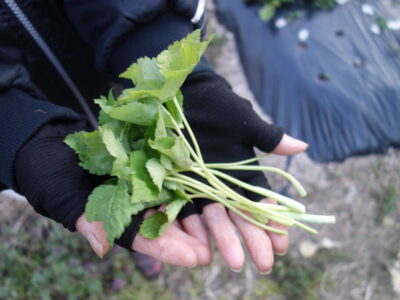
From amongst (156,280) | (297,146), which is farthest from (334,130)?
(156,280)

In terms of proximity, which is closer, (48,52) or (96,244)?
(96,244)

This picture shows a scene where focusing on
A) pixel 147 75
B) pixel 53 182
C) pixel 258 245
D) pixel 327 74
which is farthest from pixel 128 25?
pixel 327 74

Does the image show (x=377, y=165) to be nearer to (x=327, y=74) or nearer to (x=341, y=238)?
(x=341, y=238)

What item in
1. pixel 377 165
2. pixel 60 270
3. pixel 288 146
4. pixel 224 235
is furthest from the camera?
pixel 377 165

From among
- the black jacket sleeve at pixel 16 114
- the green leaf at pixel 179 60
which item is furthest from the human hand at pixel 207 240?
the green leaf at pixel 179 60

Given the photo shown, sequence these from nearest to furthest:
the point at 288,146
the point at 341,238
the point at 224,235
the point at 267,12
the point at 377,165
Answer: the point at 224,235 → the point at 288,146 → the point at 341,238 → the point at 377,165 → the point at 267,12

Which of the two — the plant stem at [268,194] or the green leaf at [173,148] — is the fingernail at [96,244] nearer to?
the green leaf at [173,148]

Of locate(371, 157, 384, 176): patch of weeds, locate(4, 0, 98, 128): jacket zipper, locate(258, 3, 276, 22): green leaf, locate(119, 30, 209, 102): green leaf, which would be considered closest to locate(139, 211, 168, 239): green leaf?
locate(119, 30, 209, 102): green leaf

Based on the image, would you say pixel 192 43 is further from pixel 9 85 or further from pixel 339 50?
pixel 339 50
